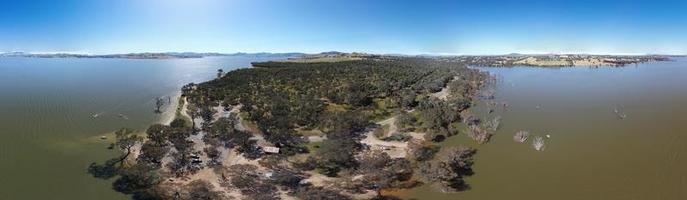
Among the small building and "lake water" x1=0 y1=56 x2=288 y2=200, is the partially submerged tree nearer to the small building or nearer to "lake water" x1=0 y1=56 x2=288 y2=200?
the small building

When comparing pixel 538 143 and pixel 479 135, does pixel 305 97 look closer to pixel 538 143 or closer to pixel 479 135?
pixel 479 135

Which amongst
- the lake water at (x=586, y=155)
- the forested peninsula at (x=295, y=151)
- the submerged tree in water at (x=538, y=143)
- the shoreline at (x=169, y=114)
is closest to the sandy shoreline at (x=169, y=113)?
the shoreline at (x=169, y=114)

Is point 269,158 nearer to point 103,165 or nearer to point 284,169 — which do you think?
point 284,169

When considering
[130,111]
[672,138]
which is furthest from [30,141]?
[672,138]

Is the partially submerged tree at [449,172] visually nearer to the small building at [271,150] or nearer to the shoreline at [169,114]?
the small building at [271,150]

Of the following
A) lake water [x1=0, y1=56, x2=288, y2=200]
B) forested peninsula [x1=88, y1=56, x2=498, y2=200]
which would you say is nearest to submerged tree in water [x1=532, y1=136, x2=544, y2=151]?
forested peninsula [x1=88, y1=56, x2=498, y2=200]
